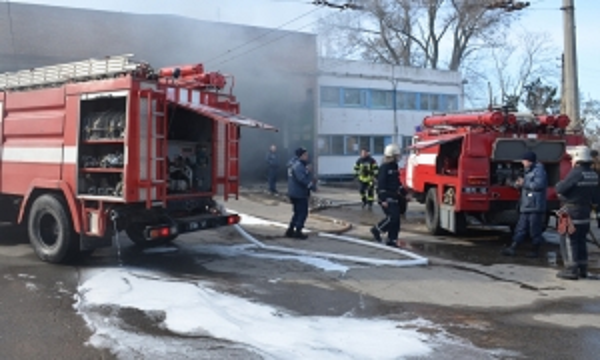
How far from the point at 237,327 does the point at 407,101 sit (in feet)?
73.4

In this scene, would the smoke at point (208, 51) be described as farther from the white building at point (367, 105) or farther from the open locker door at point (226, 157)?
the open locker door at point (226, 157)

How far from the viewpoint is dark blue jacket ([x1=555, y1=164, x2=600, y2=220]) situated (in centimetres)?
709

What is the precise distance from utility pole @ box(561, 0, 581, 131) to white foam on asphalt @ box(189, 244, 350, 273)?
7.92 meters

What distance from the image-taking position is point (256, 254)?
27.5 ft

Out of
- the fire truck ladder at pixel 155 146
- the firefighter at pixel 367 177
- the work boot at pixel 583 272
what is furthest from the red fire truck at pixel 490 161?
the fire truck ladder at pixel 155 146

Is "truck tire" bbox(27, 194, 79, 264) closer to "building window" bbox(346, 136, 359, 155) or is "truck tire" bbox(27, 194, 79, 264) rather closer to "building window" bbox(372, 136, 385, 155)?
"building window" bbox(346, 136, 359, 155)

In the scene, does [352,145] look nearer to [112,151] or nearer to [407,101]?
[407,101]

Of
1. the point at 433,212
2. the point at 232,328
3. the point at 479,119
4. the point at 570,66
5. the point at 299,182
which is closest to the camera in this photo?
the point at 232,328

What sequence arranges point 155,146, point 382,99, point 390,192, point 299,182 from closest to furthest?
point 155,146 → point 390,192 → point 299,182 → point 382,99

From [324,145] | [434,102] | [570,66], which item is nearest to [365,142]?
[324,145]

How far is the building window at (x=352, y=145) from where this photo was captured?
951 inches

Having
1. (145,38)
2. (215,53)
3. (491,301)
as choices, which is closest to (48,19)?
(145,38)

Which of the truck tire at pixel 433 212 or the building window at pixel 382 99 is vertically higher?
the building window at pixel 382 99

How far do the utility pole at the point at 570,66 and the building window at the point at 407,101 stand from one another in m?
12.5
